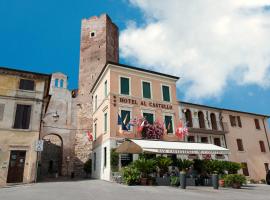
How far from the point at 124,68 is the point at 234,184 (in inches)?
501

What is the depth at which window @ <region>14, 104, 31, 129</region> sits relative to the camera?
1694cm

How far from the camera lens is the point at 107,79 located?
20359mm

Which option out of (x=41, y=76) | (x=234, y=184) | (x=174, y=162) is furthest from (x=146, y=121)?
(x=41, y=76)

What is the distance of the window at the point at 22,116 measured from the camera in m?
16.9

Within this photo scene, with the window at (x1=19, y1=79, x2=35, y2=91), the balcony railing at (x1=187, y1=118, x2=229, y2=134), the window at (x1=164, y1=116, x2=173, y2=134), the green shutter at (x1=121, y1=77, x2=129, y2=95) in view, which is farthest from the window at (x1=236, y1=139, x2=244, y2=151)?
the window at (x1=19, y1=79, x2=35, y2=91)

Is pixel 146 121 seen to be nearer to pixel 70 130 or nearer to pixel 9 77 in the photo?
pixel 9 77

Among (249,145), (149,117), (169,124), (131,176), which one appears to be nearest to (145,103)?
(149,117)

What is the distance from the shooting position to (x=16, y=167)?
16.0m

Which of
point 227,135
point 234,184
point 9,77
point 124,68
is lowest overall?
point 234,184

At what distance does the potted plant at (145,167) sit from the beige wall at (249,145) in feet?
51.0

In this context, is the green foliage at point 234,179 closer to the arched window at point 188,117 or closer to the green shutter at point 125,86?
the green shutter at point 125,86

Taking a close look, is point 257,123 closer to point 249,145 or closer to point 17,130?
point 249,145

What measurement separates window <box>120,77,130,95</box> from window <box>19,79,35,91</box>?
291 inches

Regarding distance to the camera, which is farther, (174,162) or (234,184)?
(174,162)
